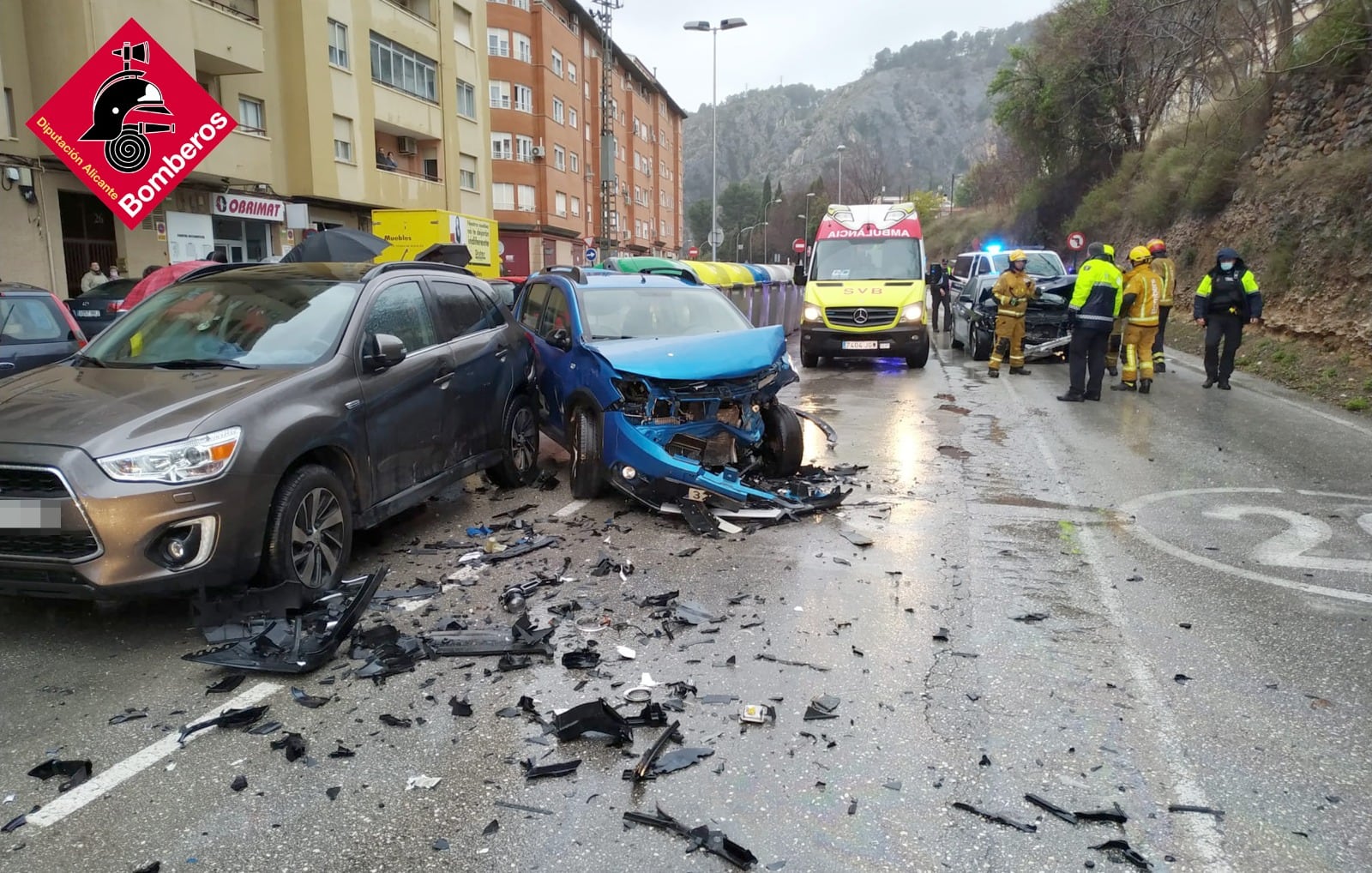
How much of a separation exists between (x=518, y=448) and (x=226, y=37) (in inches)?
822

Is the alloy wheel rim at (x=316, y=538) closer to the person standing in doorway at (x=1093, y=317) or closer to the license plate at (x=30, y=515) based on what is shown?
the license plate at (x=30, y=515)

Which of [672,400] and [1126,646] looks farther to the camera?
[672,400]

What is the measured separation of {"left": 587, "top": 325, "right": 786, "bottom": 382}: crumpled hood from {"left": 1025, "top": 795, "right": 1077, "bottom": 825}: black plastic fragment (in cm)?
384

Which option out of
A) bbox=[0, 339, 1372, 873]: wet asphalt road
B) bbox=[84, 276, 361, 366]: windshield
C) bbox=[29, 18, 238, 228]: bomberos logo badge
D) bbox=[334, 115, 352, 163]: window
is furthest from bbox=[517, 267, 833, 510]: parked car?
bbox=[334, 115, 352, 163]: window

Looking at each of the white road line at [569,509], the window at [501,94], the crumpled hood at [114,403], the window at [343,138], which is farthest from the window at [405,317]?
the window at [501,94]

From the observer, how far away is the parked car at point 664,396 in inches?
251

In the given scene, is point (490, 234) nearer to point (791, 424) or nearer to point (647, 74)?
point (791, 424)

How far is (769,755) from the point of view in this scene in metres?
3.32

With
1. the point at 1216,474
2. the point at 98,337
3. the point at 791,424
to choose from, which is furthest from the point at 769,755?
the point at 1216,474

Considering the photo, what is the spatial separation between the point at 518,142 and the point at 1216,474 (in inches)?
1805

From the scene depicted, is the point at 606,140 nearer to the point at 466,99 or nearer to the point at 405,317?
the point at 466,99

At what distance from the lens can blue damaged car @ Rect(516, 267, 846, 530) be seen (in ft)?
20.9

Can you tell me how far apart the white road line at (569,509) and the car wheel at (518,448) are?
2.25 feet

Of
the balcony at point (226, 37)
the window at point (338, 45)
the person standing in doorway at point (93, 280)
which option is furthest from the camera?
the window at point (338, 45)
